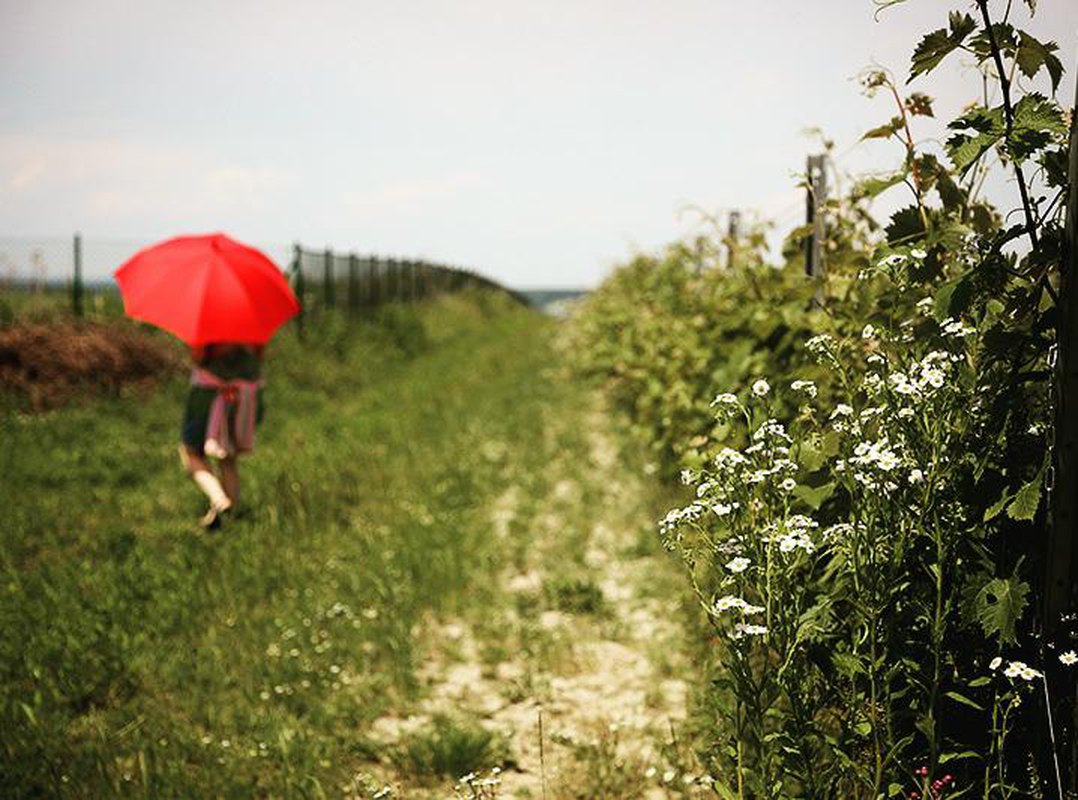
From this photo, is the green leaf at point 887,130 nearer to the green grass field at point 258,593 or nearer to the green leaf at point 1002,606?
the green leaf at point 1002,606

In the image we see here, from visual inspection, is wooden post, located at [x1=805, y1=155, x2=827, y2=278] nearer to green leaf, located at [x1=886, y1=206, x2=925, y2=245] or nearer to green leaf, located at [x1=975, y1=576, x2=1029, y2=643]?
green leaf, located at [x1=886, y1=206, x2=925, y2=245]

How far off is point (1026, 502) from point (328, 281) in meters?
15.4

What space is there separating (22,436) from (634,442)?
534cm

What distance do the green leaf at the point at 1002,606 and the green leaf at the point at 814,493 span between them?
46 cm

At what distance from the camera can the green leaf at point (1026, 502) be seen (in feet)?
6.61

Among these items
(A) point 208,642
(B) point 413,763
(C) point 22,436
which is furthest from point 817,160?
(C) point 22,436

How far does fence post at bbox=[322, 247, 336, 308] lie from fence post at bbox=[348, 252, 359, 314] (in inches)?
36.4

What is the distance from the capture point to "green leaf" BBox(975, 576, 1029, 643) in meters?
1.98

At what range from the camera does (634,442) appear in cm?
757

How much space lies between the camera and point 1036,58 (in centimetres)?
221

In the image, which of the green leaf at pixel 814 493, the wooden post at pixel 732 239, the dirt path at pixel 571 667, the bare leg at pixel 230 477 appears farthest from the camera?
the bare leg at pixel 230 477

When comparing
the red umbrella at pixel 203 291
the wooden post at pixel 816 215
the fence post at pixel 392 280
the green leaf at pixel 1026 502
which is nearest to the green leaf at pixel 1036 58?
the green leaf at pixel 1026 502

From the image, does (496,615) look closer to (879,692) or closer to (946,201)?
(879,692)

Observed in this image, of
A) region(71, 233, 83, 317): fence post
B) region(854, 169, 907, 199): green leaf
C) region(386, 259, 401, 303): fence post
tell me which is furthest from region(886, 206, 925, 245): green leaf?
region(386, 259, 401, 303): fence post
